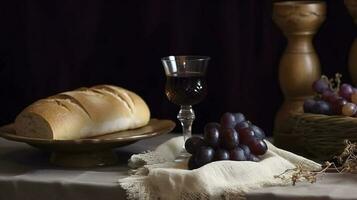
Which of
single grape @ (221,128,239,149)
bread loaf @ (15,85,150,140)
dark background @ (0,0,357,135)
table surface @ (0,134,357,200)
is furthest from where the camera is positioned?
dark background @ (0,0,357,135)

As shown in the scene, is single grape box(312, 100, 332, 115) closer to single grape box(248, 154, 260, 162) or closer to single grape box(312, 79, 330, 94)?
single grape box(312, 79, 330, 94)

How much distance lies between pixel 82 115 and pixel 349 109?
1.69 feet

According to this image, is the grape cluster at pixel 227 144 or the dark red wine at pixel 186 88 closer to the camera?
the grape cluster at pixel 227 144

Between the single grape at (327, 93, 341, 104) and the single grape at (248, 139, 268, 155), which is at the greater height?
the single grape at (327, 93, 341, 104)

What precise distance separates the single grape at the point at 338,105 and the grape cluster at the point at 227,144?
0.16m

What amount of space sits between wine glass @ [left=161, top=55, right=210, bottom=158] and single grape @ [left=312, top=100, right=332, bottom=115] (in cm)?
22

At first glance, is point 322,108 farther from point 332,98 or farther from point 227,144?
point 227,144

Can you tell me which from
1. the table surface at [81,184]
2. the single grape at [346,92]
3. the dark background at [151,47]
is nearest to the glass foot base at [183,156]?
the table surface at [81,184]

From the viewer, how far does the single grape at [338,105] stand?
57.8 inches

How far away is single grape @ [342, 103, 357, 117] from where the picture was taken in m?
1.44

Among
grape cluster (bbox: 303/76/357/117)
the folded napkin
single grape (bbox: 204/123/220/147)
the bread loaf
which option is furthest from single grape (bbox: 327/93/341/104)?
the bread loaf

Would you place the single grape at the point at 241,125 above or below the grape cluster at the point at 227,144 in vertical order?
above

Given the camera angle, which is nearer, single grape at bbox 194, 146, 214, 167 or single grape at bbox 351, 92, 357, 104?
single grape at bbox 194, 146, 214, 167

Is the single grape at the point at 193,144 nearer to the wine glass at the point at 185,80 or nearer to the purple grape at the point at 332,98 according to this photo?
the wine glass at the point at 185,80
